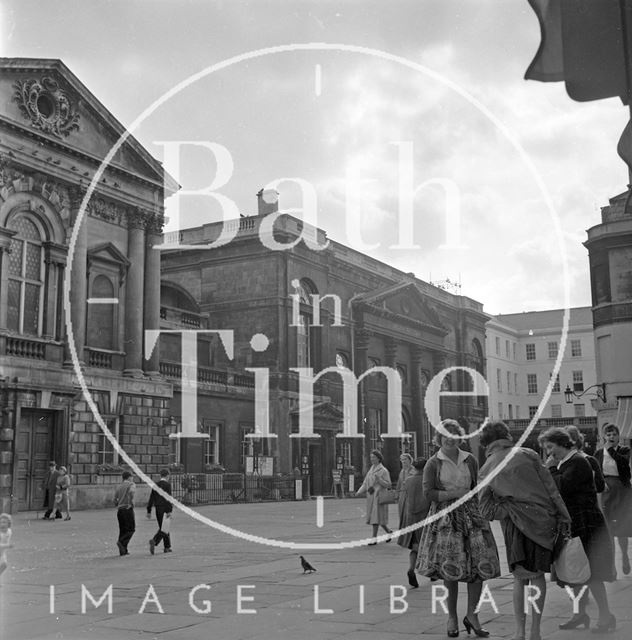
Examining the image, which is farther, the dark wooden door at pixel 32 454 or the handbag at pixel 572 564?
the dark wooden door at pixel 32 454

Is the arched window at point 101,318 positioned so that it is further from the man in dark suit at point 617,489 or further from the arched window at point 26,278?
the man in dark suit at point 617,489

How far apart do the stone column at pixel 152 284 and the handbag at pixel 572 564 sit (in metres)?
24.6

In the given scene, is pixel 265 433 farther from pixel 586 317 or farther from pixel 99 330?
pixel 586 317

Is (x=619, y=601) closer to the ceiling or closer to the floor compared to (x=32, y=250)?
closer to the floor

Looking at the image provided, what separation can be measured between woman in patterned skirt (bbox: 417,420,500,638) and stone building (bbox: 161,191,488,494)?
25686 mm

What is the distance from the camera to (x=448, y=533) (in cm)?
699

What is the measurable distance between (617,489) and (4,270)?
63.7 feet

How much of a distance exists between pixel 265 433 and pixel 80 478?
11684 mm

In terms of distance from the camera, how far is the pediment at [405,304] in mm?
47031

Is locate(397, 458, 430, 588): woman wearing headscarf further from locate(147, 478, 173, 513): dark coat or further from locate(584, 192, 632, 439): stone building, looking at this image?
locate(584, 192, 632, 439): stone building

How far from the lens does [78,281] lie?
90.0 feet

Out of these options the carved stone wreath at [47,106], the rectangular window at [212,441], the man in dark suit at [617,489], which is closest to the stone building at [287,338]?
the rectangular window at [212,441]

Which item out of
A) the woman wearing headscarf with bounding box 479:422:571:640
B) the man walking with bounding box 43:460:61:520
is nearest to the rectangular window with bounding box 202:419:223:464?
the man walking with bounding box 43:460:61:520

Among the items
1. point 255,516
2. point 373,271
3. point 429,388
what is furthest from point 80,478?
point 429,388
